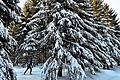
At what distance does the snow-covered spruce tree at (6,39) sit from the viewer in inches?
429

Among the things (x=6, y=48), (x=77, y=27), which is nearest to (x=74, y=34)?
(x=77, y=27)

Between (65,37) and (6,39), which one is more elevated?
(65,37)

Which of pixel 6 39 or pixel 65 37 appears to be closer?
pixel 6 39

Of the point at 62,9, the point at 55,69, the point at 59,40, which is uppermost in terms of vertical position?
the point at 62,9

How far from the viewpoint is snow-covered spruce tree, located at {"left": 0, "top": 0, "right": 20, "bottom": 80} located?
35.8 feet

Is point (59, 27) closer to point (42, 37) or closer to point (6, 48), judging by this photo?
point (42, 37)

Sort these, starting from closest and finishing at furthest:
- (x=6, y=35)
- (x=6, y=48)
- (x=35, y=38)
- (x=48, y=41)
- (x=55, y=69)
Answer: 1. (x=6, y=35)
2. (x=6, y=48)
3. (x=55, y=69)
4. (x=48, y=41)
5. (x=35, y=38)

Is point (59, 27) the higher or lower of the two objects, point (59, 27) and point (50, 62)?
the higher

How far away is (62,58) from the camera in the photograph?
1781 centimetres

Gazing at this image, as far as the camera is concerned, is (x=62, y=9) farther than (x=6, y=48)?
Yes

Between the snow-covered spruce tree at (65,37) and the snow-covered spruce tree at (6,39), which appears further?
the snow-covered spruce tree at (65,37)

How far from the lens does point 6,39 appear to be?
11438mm

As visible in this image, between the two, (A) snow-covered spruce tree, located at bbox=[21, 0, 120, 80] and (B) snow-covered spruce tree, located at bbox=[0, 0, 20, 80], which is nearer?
(B) snow-covered spruce tree, located at bbox=[0, 0, 20, 80]

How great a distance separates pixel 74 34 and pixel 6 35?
7837mm
